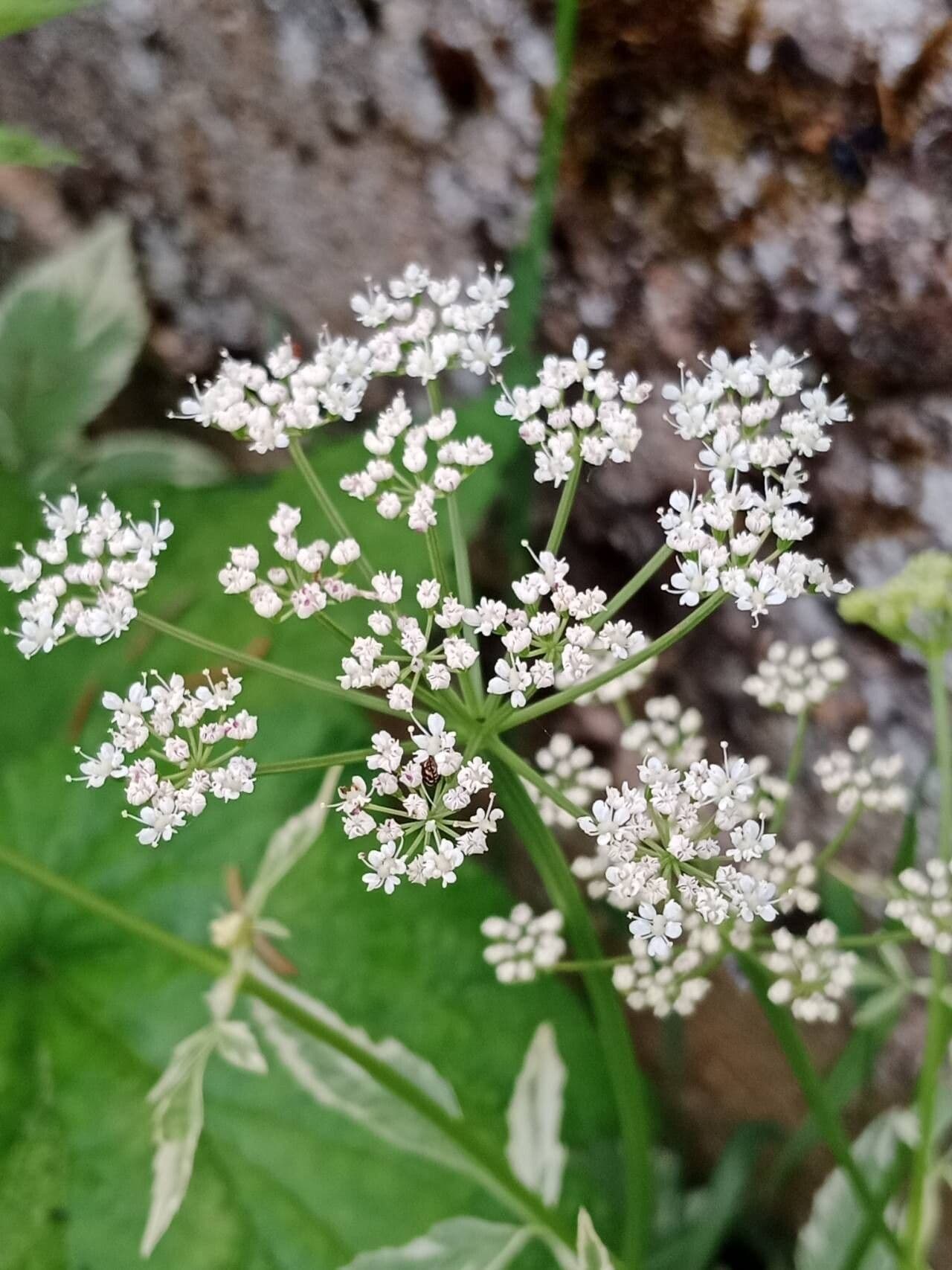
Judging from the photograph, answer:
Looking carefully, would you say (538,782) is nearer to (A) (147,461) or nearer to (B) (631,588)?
(B) (631,588)

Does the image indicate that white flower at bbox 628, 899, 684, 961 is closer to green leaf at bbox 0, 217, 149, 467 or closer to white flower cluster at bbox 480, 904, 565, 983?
white flower cluster at bbox 480, 904, 565, 983

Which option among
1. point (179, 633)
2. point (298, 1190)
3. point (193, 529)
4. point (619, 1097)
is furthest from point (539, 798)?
point (193, 529)

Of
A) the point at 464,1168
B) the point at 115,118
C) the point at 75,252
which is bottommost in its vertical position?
the point at 464,1168

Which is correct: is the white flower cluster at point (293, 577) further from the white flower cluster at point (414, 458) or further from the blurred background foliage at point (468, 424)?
the blurred background foliage at point (468, 424)

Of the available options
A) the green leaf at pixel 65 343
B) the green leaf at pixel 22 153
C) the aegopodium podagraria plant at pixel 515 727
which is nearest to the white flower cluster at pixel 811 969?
the aegopodium podagraria plant at pixel 515 727

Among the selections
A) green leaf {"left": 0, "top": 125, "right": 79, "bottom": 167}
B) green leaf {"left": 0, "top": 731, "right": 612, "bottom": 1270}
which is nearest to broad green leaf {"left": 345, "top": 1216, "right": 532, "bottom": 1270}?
green leaf {"left": 0, "top": 731, "right": 612, "bottom": 1270}

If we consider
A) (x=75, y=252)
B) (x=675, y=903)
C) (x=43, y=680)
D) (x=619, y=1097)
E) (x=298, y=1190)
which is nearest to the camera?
(x=675, y=903)

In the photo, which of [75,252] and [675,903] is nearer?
[675,903]

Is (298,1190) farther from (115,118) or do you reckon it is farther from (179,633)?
(115,118)
